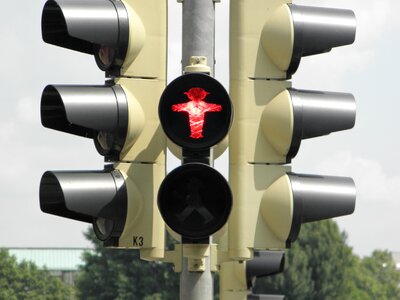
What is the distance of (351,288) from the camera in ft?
334

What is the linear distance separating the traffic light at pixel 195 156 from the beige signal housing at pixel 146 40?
61 centimetres

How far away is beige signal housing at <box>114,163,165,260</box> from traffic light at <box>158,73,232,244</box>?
0.48m

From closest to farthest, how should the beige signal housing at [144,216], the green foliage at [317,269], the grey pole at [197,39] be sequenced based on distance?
the grey pole at [197,39], the beige signal housing at [144,216], the green foliage at [317,269]

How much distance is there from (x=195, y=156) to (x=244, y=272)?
587 cm

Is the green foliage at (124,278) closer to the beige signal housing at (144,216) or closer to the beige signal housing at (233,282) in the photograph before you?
the beige signal housing at (233,282)

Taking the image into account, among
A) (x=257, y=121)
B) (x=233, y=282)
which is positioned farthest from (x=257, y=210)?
(x=233, y=282)

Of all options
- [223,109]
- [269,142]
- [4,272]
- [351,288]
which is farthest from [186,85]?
[4,272]

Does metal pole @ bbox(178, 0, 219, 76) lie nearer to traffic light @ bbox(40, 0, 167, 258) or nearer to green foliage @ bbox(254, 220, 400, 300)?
traffic light @ bbox(40, 0, 167, 258)

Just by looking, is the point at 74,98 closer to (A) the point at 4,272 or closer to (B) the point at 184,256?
(B) the point at 184,256

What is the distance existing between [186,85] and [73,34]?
772 mm

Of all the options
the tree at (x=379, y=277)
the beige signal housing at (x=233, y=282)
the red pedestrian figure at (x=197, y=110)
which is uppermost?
the tree at (x=379, y=277)

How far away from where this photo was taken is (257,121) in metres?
9.37

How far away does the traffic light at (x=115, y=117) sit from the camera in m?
8.98

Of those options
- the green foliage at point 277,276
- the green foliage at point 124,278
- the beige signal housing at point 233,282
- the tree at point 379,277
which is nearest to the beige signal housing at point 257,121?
the beige signal housing at point 233,282
